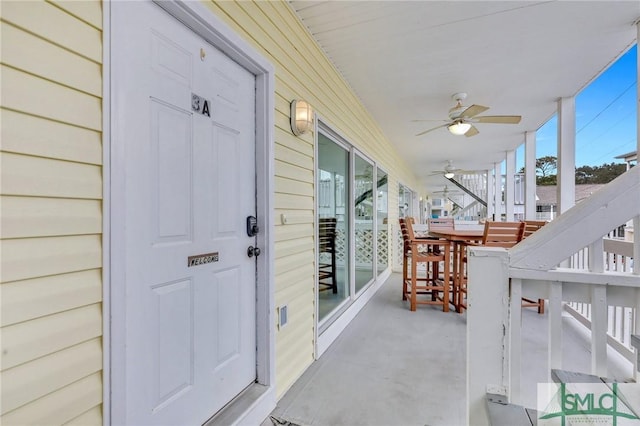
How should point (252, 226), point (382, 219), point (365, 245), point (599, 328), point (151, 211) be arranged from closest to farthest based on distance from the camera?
point (599, 328)
point (151, 211)
point (252, 226)
point (365, 245)
point (382, 219)

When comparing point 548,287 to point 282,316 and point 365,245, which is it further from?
point 365,245

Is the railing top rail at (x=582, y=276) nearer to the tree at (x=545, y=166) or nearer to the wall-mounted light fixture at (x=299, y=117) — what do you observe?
the wall-mounted light fixture at (x=299, y=117)

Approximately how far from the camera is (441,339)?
3.04m

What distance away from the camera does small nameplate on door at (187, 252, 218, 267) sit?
1476mm

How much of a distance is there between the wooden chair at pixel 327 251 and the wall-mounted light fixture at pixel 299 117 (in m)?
1.00

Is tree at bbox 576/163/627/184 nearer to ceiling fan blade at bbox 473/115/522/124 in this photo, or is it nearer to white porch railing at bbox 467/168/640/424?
ceiling fan blade at bbox 473/115/522/124

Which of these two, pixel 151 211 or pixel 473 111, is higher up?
pixel 473 111

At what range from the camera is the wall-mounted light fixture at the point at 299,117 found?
2270 mm

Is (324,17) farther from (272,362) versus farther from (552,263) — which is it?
(272,362)

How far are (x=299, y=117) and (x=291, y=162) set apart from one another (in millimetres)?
355

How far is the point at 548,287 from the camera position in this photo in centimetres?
115

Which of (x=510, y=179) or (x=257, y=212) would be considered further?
(x=510, y=179)

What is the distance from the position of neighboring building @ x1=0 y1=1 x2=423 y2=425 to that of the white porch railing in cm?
125

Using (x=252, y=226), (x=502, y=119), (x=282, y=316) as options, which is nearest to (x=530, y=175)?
(x=502, y=119)
